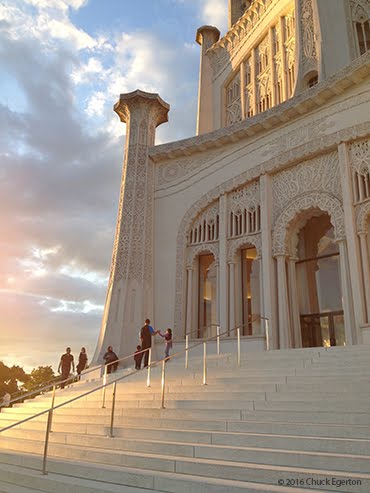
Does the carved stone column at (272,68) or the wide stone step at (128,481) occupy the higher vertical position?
the carved stone column at (272,68)

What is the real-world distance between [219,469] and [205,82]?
20.6 metres

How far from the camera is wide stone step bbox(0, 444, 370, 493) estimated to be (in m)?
3.38

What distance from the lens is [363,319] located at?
10.5 meters

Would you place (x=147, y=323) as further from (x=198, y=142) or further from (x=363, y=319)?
(x=198, y=142)

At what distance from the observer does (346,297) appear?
36.2 feet

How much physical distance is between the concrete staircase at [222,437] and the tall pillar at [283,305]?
4078mm

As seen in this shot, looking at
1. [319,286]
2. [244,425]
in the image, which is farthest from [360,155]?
[244,425]

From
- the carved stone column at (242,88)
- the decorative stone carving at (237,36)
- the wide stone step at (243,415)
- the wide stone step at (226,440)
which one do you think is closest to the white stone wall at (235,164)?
the carved stone column at (242,88)

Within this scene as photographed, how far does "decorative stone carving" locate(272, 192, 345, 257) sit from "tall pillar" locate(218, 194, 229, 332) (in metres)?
1.77

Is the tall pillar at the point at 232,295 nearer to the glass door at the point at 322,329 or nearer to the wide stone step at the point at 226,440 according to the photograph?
the glass door at the point at 322,329

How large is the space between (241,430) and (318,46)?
48.5 ft

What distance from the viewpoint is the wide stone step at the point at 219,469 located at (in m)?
3.38

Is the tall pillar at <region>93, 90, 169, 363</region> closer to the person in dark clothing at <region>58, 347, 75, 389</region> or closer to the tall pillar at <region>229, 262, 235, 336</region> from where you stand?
the person in dark clothing at <region>58, 347, 75, 389</region>

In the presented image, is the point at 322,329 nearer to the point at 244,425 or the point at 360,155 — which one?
the point at 360,155
